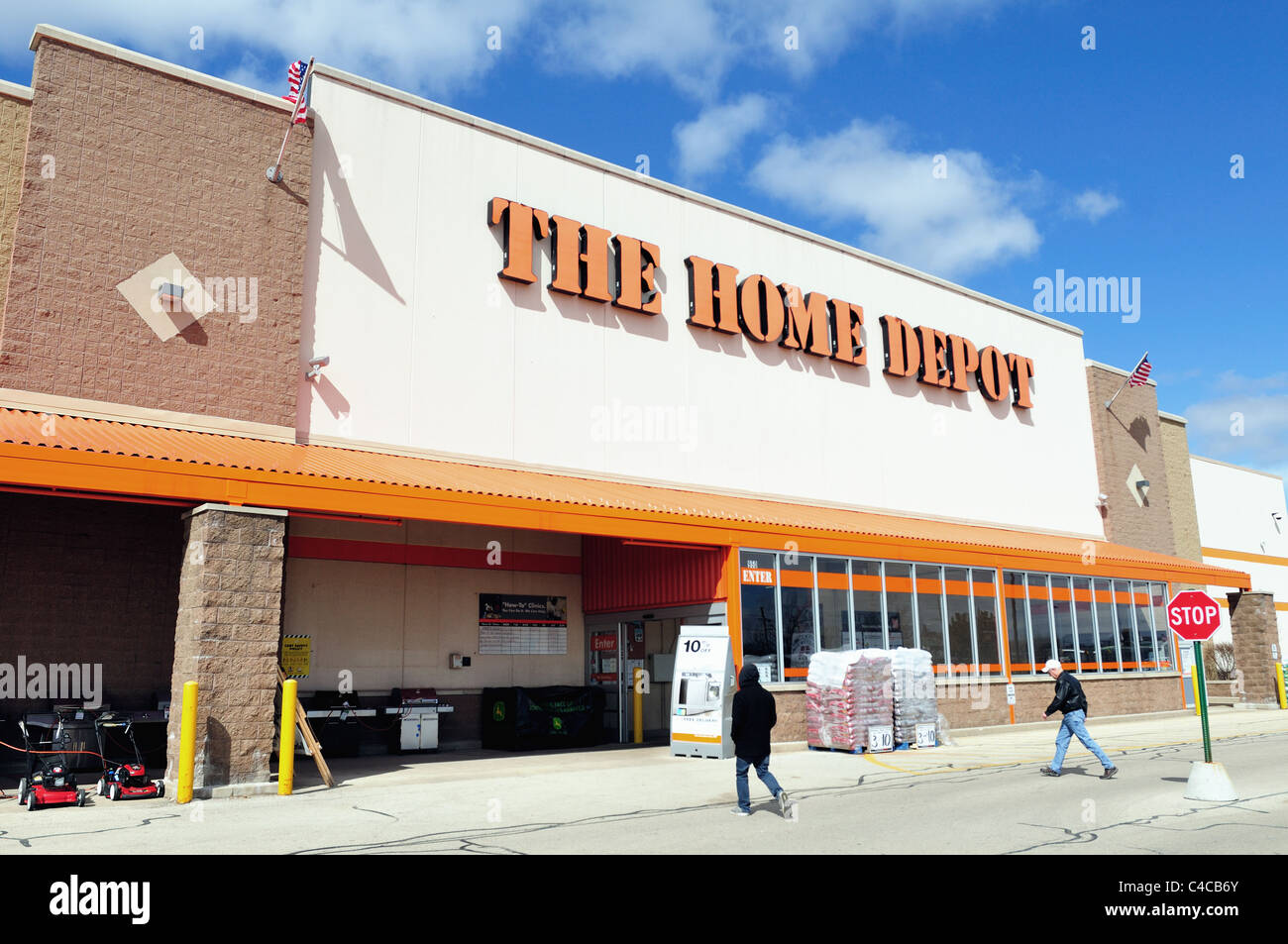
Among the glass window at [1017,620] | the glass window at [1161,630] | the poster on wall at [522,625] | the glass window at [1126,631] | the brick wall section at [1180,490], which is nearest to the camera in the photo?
the poster on wall at [522,625]

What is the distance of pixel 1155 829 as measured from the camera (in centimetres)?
951

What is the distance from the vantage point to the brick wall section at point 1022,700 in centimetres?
1905

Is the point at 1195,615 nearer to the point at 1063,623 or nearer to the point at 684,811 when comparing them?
the point at 684,811

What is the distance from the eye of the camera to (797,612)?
19688mm

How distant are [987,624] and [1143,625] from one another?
26.7 ft

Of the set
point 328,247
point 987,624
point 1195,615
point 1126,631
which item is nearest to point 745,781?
point 1195,615

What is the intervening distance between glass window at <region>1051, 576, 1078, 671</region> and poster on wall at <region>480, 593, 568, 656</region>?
13.3 m

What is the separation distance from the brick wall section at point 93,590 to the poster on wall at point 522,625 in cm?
614

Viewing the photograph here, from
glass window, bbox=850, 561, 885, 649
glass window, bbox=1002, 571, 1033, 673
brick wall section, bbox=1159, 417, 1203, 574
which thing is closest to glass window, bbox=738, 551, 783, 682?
glass window, bbox=850, 561, 885, 649

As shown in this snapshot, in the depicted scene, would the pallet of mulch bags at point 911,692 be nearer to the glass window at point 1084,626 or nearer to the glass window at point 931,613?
the glass window at point 931,613

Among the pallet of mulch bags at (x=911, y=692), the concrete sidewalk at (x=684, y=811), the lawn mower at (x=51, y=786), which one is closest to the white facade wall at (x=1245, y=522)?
the pallet of mulch bags at (x=911, y=692)

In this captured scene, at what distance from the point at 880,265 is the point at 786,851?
2244 cm

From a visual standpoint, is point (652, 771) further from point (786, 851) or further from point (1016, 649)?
point (1016, 649)
